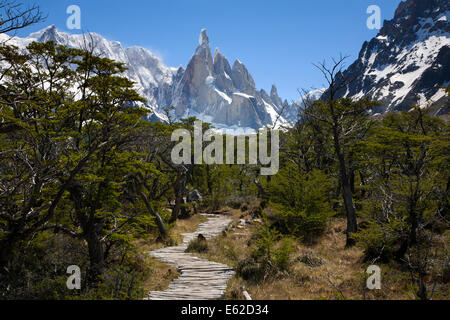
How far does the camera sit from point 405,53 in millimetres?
156625

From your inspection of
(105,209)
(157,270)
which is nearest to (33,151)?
(105,209)

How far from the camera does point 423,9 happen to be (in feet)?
527

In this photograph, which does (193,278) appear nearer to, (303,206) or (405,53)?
(303,206)

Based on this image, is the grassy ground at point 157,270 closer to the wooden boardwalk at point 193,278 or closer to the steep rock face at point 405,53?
the wooden boardwalk at point 193,278

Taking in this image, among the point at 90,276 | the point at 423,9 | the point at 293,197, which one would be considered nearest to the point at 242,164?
the point at 293,197

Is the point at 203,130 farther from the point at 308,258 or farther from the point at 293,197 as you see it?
the point at 308,258

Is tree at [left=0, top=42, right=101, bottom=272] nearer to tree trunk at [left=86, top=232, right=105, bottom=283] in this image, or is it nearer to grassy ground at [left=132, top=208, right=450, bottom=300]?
tree trunk at [left=86, top=232, right=105, bottom=283]

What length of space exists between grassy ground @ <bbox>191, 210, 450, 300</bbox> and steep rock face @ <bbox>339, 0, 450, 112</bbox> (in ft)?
422

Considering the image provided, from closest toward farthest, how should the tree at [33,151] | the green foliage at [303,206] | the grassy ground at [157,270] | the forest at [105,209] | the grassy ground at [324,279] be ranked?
the tree at [33,151]
the forest at [105,209]
the grassy ground at [324,279]
the grassy ground at [157,270]
the green foliage at [303,206]

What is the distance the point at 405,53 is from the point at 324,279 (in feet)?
640

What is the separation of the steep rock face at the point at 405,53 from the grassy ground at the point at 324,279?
129m

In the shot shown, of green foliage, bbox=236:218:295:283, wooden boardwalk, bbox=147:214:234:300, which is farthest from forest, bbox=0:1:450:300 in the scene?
wooden boardwalk, bbox=147:214:234:300

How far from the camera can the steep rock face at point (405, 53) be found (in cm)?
12588

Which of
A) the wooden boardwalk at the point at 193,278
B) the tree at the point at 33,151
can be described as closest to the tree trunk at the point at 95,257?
the tree at the point at 33,151
